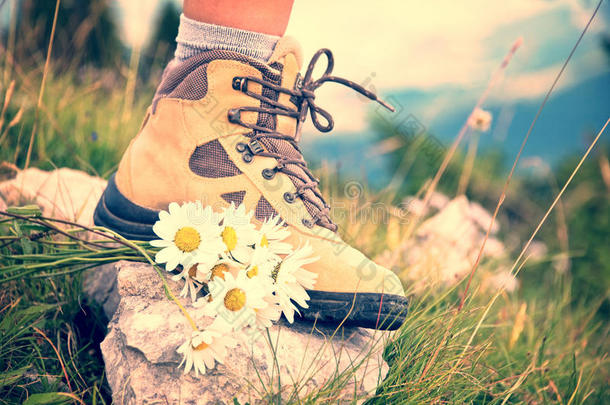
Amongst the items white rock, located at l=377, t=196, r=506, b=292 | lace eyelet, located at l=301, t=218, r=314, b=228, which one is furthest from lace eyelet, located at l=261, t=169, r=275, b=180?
white rock, located at l=377, t=196, r=506, b=292

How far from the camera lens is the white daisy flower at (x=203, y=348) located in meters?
1.25

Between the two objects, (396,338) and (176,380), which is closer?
(176,380)

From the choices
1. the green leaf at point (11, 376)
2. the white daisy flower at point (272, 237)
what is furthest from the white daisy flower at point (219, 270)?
the green leaf at point (11, 376)

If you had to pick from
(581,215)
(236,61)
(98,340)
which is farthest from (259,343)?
(581,215)

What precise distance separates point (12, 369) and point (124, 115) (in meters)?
2.61

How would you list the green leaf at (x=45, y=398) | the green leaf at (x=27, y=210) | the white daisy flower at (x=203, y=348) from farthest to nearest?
the green leaf at (x=27, y=210) → the green leaf at (x=45, y=398) → the white daisy flower at (x=203, y=348)

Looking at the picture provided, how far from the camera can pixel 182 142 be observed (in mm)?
1715

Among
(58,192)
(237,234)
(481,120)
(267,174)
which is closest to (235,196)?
(267,174)

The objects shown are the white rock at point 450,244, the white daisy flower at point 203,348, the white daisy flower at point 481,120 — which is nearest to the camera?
the white daisy flower at point 203,348

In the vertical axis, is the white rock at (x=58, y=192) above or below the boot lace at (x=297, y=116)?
below

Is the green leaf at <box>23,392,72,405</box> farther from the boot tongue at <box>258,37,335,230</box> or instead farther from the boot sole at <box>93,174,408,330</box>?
the boot tongue at <box>258,37,335,230</box>

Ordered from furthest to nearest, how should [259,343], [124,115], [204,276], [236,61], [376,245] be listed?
[124,115] < [376,245] < [236,61] < [259,343] < [204,276]

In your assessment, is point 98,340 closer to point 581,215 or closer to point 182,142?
point 182,142

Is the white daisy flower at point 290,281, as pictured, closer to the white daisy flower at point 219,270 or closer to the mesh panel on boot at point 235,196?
the white daisy flower at point 219,270
